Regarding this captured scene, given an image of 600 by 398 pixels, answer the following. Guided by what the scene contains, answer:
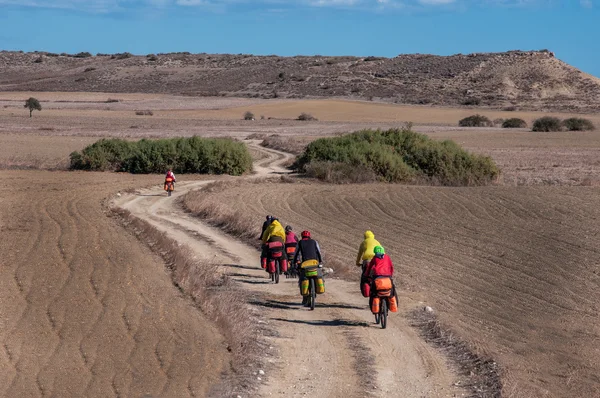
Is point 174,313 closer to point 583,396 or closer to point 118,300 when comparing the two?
point 118,300

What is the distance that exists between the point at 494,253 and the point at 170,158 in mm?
28573

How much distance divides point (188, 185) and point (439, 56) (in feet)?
441

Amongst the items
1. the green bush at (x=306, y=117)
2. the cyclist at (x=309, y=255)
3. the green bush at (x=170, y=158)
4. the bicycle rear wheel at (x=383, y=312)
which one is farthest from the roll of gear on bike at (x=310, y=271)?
the green bush at (x=306, y=117)

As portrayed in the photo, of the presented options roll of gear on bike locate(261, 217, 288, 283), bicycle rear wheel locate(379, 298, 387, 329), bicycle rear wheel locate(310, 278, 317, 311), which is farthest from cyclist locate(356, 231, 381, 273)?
roll of gear on bike locate(261, 217, 288, 283)

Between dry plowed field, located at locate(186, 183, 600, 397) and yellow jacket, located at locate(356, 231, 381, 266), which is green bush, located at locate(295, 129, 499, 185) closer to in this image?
dry plowed field, located at locate(186, 183, 600, 397)

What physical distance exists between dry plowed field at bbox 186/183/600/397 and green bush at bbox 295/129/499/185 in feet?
13.8

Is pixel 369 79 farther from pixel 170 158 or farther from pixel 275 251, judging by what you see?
pixel 275 251

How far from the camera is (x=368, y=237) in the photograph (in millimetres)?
16594

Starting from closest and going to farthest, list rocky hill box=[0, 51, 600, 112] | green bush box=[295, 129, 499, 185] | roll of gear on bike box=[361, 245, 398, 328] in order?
roll of gear on bike box=[361, 245, 398, 328], green bush box=[295, 129, 499, 185], rocky hill box=[0, 51, 600, 112]

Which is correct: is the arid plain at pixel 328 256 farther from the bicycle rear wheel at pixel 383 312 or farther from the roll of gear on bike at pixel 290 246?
the roll of gear on bike at pixel 290 246

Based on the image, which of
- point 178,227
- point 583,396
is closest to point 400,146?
point 178,227

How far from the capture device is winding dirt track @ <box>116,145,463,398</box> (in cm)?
1217

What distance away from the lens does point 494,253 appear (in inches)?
956

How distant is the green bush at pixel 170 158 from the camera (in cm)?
4984
